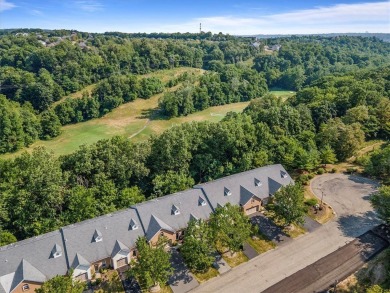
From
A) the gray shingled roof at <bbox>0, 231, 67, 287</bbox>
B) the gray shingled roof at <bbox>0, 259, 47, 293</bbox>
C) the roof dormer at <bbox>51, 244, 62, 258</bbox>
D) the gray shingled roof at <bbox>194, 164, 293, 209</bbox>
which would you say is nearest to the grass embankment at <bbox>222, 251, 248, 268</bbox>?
the gray shingled roof at <bbox>194, 164, 293, 209</bbox>

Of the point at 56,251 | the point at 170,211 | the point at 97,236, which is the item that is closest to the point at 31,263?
the point at 56,251

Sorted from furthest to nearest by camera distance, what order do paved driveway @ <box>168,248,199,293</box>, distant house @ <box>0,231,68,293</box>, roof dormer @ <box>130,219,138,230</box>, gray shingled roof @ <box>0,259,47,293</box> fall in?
1. roof dormer @ <box>130,219,138,230</box>
2. paved driveway @ <box>168,248,199,293</box>
3. distant house @ <box>0,231,68,293</box>
4. gray shingled roof @ <box>0,259,47,293</box>

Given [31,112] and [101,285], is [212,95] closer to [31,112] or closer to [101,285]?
[31,112]

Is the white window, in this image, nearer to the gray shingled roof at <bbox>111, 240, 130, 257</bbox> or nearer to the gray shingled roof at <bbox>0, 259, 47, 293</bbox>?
the gray shingled roof at <bbox>0, 259, 47, 293</bbox>

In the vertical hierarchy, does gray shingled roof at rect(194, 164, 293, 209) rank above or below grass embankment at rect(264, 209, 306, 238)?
above

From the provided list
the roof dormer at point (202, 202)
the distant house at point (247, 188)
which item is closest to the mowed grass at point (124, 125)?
the distant house at point (247, 188)

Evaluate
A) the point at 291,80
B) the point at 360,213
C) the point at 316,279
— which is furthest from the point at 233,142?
the point at 291,80

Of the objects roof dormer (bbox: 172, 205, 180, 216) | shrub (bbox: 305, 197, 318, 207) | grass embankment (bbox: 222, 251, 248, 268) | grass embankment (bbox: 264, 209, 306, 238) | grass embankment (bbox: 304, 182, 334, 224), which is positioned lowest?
grass embankment (bbox: 222, 251, 248, 268)
